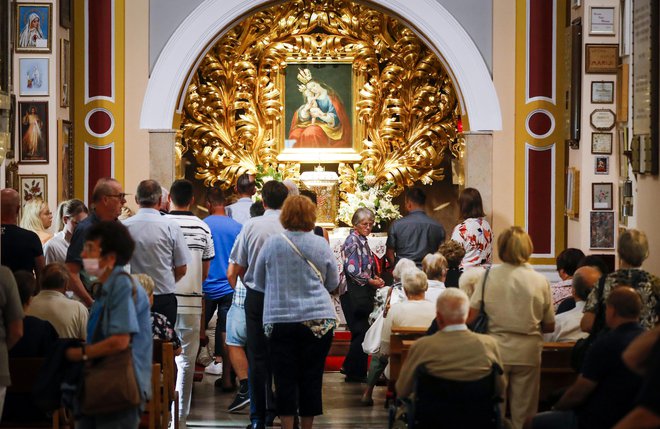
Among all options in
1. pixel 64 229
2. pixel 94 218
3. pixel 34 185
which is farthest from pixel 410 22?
pixel 94 218

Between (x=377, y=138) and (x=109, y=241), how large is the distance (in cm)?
868

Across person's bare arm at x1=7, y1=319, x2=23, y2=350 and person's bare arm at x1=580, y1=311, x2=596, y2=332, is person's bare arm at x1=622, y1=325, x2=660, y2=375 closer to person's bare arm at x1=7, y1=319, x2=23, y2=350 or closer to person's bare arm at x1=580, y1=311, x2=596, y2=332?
person's bare arm at x1=580, y1=311, x2=596, y2=332

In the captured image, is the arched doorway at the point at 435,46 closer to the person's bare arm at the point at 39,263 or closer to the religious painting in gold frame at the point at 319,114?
→ the religious painting in gold frame at the point at 319,114

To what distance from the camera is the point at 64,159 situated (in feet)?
39.0

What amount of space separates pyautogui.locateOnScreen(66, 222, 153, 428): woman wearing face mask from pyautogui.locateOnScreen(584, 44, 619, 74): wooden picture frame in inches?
265

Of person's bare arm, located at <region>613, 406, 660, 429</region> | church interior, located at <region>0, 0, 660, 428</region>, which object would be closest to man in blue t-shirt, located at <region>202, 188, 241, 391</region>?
church interior, located at <region>0, 0, 660, 428</region>

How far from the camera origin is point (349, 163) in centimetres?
1395

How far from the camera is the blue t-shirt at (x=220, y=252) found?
368 inches

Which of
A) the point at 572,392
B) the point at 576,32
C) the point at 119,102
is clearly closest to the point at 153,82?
the point at 119,102

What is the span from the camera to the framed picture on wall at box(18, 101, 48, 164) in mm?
11289

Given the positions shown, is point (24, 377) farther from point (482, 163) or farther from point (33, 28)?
point (482, 163)

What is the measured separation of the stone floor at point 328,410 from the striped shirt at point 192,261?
772mm

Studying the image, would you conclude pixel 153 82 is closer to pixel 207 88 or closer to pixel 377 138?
pixel 207 88

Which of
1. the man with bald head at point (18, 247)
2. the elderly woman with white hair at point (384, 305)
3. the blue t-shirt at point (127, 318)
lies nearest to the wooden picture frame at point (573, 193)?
the elderly woman with white hair at point (384, 305)
